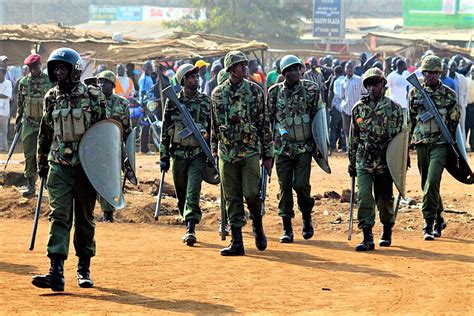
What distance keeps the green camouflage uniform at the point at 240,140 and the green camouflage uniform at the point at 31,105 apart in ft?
14.4

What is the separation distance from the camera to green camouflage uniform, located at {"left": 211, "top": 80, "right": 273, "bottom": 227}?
11.8m

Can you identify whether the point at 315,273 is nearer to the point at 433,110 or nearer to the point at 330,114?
the point at 433,110

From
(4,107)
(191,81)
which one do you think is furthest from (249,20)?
(191,81)

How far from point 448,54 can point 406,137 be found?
88.9ft

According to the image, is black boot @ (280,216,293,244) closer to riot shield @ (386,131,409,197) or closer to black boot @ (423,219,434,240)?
riot shield @ (386,131,409,197)

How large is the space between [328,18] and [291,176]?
41.1 m

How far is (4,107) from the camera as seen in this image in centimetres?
2670

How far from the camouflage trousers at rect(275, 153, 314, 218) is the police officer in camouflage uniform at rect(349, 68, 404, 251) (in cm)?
59

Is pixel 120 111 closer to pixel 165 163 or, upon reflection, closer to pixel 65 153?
pixel 165 163

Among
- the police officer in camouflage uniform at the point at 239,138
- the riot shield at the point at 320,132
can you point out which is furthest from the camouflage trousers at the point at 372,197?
the police officer in camouflage uniform at the point at 239,138

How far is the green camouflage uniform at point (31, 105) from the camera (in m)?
15.7

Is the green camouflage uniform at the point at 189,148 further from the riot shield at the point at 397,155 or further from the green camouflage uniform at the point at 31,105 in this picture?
the green camouflage uniform at the point at 31,105

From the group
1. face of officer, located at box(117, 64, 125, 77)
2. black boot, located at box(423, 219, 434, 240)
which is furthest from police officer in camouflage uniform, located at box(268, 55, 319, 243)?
face of officer, located at box(117, 64, 125, 77)

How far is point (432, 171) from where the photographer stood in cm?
1333
